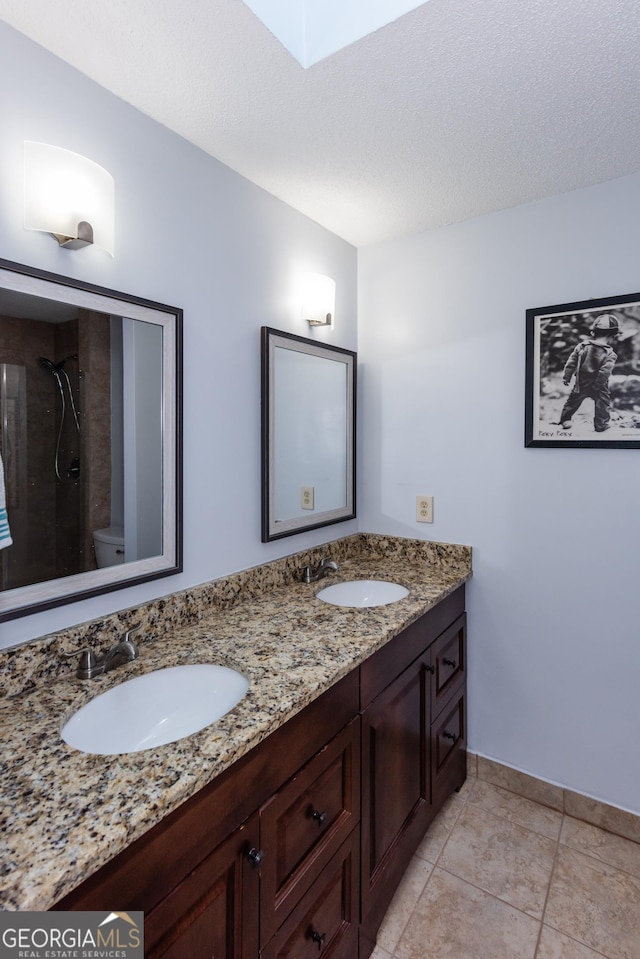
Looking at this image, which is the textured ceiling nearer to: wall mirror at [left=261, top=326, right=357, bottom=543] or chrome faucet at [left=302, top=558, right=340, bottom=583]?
wall mirror at [left=261, top=326, right=357, bottom=543]

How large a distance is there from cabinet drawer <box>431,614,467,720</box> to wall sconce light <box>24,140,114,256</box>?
164 cm

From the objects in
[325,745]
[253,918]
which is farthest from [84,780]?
[325,745]

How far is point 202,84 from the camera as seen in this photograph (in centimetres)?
129

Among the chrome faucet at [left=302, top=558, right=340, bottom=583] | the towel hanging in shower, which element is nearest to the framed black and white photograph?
the chrome faucet at [left=302, top=558, right=340, bottom=583]

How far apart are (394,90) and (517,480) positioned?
53.8 inches

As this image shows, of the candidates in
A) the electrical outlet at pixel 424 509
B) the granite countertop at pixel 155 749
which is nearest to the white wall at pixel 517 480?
the electrical outlet at pixel 424 509

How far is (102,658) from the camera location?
4.17ft

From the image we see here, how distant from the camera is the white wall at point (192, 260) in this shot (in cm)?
115

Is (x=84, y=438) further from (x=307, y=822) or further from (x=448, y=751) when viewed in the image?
(x=448, y=751)

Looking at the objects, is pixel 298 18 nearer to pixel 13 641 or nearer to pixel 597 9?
pixel 597 9

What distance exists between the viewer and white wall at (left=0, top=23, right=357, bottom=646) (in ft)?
3.78

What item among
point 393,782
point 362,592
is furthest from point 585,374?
point 393,782

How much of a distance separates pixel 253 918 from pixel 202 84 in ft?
6.21

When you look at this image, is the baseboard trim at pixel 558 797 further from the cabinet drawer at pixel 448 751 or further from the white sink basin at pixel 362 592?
the white sink basin at pixel 362 592
